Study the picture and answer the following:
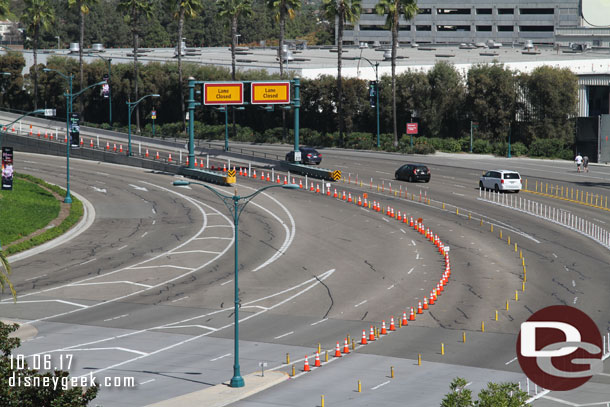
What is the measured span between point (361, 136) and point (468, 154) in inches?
495

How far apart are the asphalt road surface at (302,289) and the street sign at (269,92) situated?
27.2 ft

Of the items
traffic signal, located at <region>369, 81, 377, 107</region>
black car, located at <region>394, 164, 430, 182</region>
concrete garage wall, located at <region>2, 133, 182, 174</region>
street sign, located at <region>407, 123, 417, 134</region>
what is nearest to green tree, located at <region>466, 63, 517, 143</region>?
street sign, located at <region>407, 123, 417, 134</region>

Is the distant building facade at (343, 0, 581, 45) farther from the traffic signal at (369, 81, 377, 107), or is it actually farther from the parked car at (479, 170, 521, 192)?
the parked car at (479, 170, 521, 192)

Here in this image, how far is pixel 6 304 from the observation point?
43594 millimetres

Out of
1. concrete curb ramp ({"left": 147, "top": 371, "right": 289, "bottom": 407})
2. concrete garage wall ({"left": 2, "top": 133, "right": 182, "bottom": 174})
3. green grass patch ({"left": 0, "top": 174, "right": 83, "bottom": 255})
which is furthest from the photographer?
concrete garage wall ({"left": 2, "top": 133, "right": 182, "bottom": 174})

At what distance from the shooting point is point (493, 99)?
341 ft

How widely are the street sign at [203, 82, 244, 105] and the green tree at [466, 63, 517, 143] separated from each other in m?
33.4

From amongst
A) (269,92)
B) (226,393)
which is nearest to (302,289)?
(226,393)

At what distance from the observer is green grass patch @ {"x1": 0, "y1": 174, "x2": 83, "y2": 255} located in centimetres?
5847

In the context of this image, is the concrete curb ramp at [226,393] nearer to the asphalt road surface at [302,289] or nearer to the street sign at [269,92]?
the asphalt road surface at [302,289]

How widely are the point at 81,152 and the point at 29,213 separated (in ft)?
95.9

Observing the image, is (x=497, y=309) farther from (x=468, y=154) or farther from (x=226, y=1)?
(x=226, y=1)

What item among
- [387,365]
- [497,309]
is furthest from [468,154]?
[387,365]

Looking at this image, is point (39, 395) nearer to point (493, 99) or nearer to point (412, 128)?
point (412, 128)
